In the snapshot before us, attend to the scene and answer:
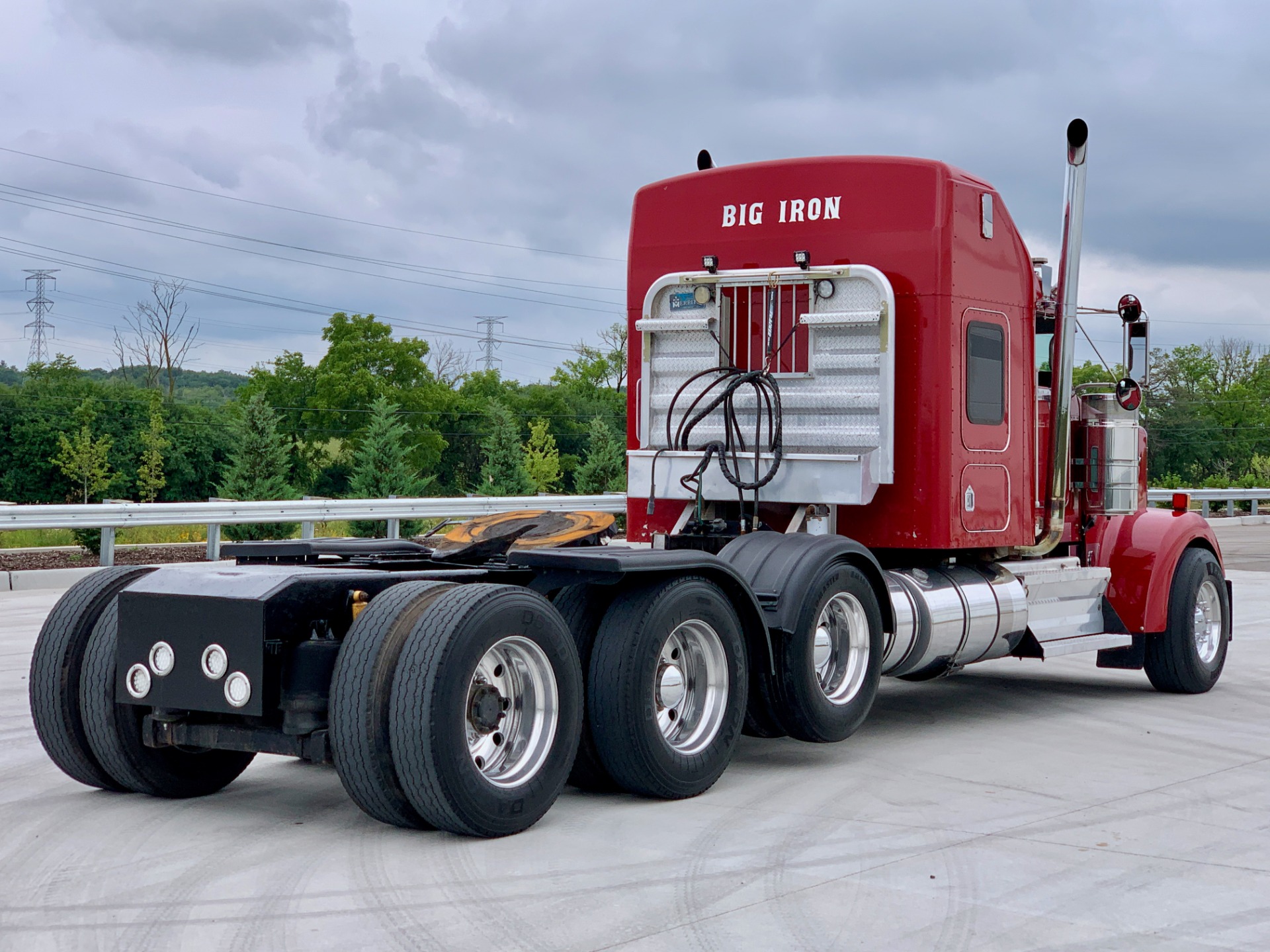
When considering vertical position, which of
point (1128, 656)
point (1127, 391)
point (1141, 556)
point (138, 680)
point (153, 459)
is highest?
point (153, 459)

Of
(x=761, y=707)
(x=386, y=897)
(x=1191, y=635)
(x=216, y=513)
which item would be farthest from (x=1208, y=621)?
(x=216, y=513)

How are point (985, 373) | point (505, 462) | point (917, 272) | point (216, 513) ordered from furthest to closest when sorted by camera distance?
point (505, 462) < point (216, 513) < point (985, 373) < point (917, 272)

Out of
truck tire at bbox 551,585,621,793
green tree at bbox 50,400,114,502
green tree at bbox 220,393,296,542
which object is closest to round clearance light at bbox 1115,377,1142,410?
truck tire at bbox 551,585,621,793

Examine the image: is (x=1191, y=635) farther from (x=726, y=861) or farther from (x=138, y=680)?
(x=138, y=680)

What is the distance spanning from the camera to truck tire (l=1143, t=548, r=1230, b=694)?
1020cm

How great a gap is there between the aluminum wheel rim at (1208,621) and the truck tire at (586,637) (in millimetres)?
5842

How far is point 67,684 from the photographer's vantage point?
6316mm

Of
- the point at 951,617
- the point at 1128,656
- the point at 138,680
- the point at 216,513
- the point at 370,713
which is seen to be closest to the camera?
the point at 370,713

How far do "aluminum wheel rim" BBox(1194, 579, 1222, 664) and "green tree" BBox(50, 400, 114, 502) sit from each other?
44.8 metres

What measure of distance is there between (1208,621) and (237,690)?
778cm

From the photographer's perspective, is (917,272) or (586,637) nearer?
(586,637)

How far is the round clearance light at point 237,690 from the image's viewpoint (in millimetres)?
5625

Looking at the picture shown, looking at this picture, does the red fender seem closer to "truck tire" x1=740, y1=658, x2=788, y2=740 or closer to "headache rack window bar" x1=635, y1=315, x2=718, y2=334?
"headache rack window bar" x1=635, y1=315, x2=718, y2=334

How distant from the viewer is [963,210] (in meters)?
8.64
